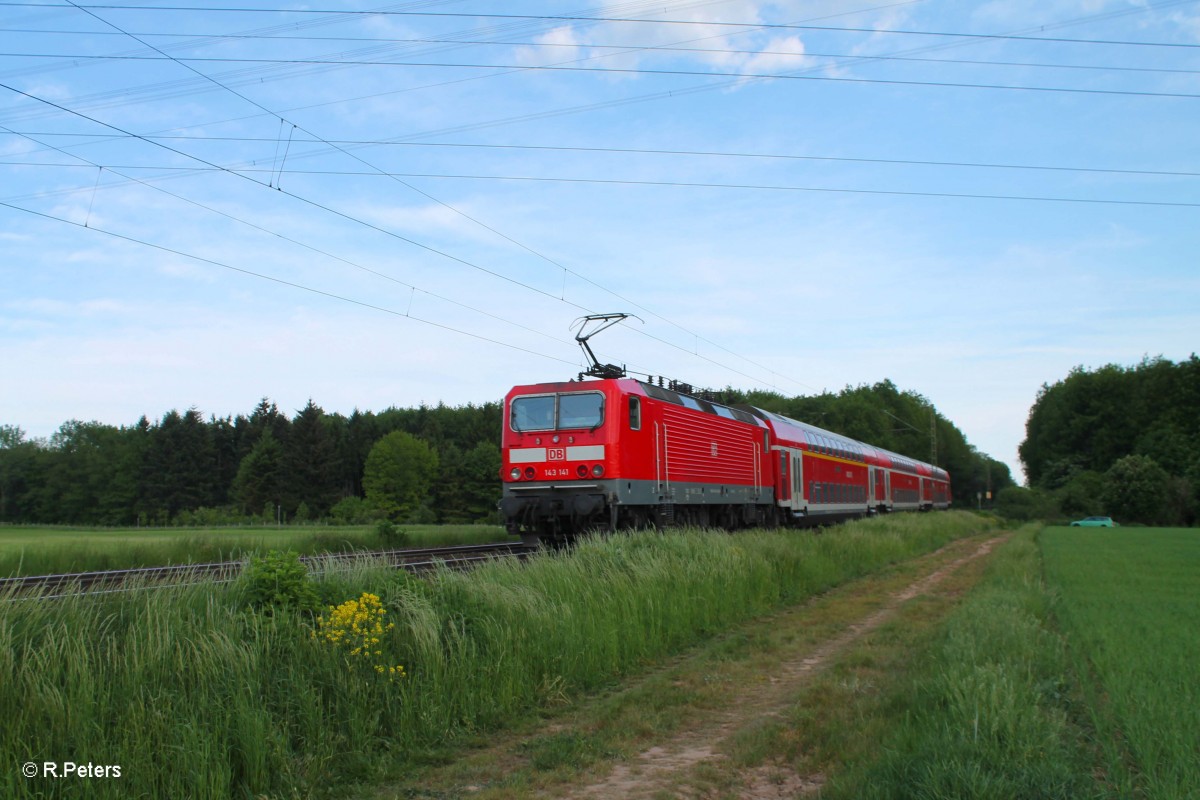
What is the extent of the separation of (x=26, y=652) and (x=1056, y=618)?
459 inches

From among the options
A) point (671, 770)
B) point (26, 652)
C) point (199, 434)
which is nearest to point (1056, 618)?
point (671, 770)

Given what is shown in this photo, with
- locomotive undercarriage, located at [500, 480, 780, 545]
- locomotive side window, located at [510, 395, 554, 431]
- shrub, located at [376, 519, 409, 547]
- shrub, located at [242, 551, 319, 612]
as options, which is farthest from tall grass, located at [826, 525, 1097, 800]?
shrub, located at [376, 519, 409, 547]

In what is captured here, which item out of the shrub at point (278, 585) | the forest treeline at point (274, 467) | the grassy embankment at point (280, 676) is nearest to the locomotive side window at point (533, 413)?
the grassy embankment at point (280, 676)

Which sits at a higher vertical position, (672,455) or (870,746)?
(672,455)

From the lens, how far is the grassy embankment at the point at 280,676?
497cm

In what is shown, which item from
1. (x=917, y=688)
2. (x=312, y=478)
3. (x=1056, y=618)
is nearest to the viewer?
(x=917, y=688)

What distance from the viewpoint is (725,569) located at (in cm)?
1363

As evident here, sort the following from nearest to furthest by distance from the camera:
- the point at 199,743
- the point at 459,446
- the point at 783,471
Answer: the point at 199,743 → the point at 783,471 → the point at 459,446

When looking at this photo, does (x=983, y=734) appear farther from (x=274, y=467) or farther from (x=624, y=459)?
(x=274, y=467)

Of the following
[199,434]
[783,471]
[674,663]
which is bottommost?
[674,663]

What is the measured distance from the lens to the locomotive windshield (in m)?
18.0

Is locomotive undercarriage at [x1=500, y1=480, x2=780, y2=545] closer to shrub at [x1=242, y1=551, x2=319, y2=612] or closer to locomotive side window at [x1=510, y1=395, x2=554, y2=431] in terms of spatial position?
locomotive side window at [x1=510, y1=395, x2=554, y2=431]

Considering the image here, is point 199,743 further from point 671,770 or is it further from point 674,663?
point 674,663

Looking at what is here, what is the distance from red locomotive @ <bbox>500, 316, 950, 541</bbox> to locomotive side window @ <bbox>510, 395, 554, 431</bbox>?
0.07 ft
